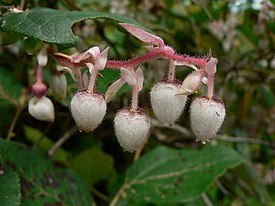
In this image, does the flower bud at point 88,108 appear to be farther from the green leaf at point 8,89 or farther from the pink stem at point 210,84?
the green leaf at point 8,89

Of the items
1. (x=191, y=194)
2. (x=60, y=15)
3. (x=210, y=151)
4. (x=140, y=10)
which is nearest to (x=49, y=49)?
(x=60, y=15)

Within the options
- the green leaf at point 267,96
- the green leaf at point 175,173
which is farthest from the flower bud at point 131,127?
the green leaf at point 267,96

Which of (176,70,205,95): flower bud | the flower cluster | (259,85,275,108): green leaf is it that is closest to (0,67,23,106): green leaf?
the flower cluster

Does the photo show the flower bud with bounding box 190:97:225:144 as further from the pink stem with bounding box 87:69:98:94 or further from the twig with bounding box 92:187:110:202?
the twig with bounding box 92:187:110:202

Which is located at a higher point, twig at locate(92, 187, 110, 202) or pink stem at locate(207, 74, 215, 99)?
pink stem at locate(207, 74, 215, 99)

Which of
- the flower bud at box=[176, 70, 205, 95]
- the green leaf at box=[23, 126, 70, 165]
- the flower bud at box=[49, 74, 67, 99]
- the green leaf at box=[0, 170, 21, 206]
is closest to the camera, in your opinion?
the flower bud at box=[176, 70, 205, 95]

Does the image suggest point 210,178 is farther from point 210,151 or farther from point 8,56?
point 8,56
